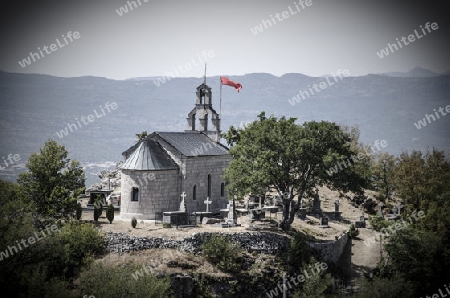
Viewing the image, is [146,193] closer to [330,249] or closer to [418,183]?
[330,249]

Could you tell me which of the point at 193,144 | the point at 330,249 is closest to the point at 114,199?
the point at 193,144

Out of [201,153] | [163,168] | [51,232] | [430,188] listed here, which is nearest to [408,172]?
[430,188]

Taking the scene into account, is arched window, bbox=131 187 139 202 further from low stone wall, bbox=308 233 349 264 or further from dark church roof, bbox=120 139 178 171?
low stone wall, bbox=308 233 349 264

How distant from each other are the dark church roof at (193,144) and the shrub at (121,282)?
1498cm

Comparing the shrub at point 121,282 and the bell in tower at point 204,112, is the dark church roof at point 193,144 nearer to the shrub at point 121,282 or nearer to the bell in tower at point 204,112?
the bell in tower at point 204,112

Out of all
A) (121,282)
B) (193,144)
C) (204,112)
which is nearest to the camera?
(121,282)

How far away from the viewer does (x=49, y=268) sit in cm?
3447

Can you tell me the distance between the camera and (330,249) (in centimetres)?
4450

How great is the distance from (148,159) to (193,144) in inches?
242

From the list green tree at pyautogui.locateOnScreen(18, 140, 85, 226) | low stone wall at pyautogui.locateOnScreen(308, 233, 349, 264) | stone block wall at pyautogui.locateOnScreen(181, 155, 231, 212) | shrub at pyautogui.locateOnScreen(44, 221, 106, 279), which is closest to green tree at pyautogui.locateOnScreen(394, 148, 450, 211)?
low stone wall at pyautogui.locateOnScreen(308, 233, 349, 264)

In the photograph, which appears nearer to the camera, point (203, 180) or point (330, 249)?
point (330, 249)

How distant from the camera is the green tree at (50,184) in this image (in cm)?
3916

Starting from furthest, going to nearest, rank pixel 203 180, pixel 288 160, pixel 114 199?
pixel 114 199, pixel 203 180, pixel 288 160

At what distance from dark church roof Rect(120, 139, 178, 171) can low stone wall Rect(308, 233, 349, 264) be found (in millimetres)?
14271
